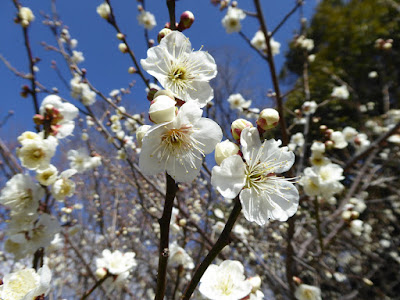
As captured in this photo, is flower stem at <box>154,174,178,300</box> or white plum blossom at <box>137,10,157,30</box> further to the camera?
white plum blossom at <box>137,10,157,30</box>

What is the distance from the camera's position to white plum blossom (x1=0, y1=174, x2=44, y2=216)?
1.18 meters

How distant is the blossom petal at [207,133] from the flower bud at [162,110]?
111 mm

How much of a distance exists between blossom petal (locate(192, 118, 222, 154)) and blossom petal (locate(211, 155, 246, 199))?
81mm

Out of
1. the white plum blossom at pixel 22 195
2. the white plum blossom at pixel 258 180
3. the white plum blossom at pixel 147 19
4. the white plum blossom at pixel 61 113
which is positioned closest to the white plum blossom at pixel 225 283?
the white plum blossom at pixel 258 180

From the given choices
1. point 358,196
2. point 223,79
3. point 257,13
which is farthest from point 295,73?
point 257,13

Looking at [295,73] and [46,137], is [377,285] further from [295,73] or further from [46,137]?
[295,73]

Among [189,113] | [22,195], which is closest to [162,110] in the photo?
A: [189,113]

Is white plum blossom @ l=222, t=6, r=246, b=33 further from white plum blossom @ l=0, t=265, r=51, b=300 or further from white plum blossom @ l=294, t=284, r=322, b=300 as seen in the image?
white plum blossom @ l=0, t=265, r=51, b=300

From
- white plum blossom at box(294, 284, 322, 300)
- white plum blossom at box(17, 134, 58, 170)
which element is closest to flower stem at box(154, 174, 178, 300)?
white plum blossom at box(17, 134, 58, 170)

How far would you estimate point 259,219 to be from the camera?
2.16ft

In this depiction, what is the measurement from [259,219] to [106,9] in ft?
7.21

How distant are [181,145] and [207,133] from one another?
105mm

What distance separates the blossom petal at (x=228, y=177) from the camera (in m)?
0.61

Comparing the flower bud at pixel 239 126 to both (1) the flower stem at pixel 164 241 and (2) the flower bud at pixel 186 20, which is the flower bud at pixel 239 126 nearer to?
(1) the flower stem at pixel 164 241
